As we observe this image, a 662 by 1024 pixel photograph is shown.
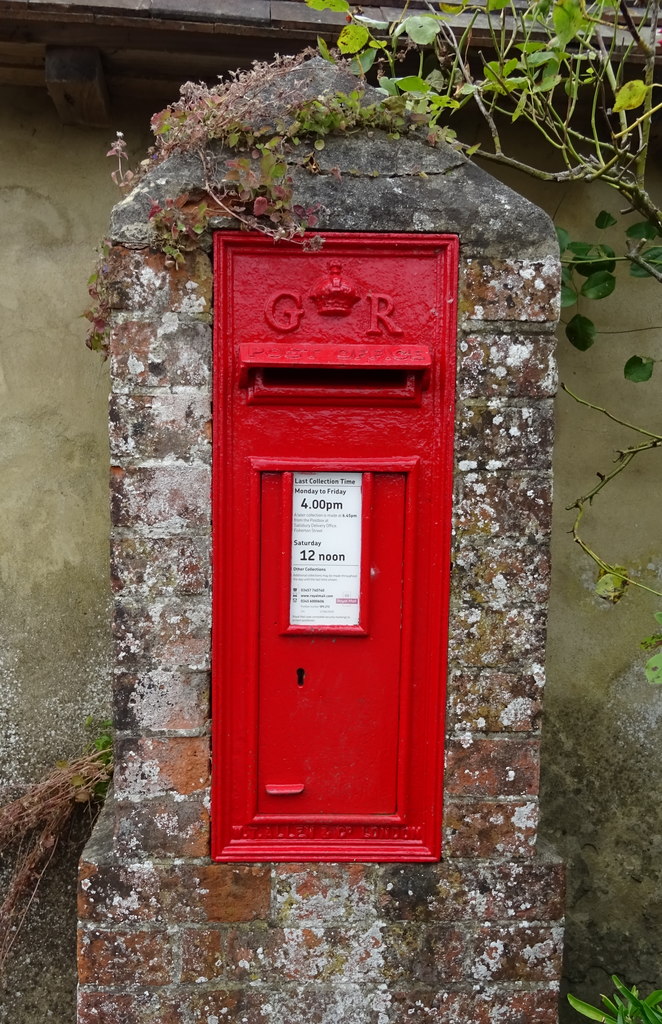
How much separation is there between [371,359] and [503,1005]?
5.42ft

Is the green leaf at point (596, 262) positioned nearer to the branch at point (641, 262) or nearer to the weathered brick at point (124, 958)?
the branch at point (641, 262)

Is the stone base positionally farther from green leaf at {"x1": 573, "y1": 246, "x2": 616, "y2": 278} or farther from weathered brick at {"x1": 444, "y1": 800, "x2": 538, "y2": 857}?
green leaf at {"x1": 573, "y1": 246, "x2": 616, "y2": 278}

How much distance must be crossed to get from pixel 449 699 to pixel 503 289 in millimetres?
1015

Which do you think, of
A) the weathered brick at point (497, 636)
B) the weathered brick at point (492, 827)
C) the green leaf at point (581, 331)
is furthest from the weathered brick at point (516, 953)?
the green leaf at point (581, 331)

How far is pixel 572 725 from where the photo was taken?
→ 2.91 metres

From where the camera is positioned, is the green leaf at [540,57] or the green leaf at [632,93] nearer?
the green leaf at [632,93]

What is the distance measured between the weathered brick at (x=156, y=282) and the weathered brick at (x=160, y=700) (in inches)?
34.6

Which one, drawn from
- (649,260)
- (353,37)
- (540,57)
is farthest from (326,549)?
(649,260)

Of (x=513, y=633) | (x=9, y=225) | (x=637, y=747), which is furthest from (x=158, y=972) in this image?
(x=9, y=225)

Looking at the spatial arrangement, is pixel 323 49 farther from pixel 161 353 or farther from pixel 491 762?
pixel 491 762

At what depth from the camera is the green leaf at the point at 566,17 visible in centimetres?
180

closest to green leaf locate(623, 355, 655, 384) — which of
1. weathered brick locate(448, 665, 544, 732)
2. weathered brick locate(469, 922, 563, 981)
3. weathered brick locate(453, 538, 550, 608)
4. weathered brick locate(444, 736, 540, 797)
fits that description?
weathered brick locate(453, 538, 550, 608)

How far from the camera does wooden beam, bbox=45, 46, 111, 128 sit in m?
2.33

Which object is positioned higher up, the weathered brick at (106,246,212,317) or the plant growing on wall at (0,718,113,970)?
the weathered brick at (106,246,212,317)
